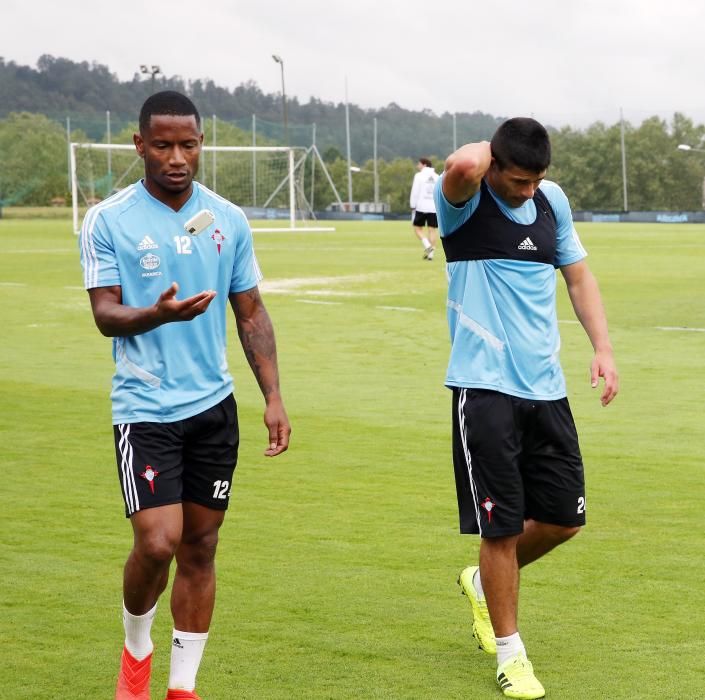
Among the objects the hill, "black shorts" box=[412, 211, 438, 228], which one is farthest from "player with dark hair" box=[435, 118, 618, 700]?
the hill

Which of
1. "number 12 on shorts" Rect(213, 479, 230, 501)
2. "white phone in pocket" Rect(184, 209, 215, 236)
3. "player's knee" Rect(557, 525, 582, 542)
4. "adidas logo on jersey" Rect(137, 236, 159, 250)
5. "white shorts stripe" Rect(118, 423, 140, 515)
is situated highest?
"white phone in pocket" Rect(184, 209, 215, 236)

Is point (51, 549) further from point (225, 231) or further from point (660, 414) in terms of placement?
point (660, 414)

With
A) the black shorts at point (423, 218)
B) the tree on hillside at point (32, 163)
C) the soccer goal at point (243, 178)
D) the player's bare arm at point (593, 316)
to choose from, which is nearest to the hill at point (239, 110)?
the tree on hillside at point (32, 163)

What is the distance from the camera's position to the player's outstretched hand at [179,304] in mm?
4477

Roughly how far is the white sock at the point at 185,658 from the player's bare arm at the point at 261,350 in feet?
2.42

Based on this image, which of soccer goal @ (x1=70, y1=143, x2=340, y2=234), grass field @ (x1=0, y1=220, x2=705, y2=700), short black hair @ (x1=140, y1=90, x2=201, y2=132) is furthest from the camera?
soccer goal @ (x1=70, y1=143, x2=340, y2=234)

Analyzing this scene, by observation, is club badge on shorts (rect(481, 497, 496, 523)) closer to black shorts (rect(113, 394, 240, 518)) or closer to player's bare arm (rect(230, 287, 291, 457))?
player's bare arm (rect(230, 287, 291, 457))

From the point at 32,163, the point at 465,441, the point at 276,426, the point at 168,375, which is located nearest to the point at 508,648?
the point at 465,441

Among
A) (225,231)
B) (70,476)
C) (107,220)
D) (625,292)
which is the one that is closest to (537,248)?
(225,231)

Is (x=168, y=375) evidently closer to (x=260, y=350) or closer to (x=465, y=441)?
(x=260, y=350)

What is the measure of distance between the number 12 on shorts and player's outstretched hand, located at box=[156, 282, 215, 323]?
2.62 feet

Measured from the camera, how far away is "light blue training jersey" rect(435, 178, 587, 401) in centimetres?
534

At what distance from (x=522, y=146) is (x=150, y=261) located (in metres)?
1.42

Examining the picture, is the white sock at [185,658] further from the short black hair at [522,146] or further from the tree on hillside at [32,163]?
the tree on hillside at [32,163]
